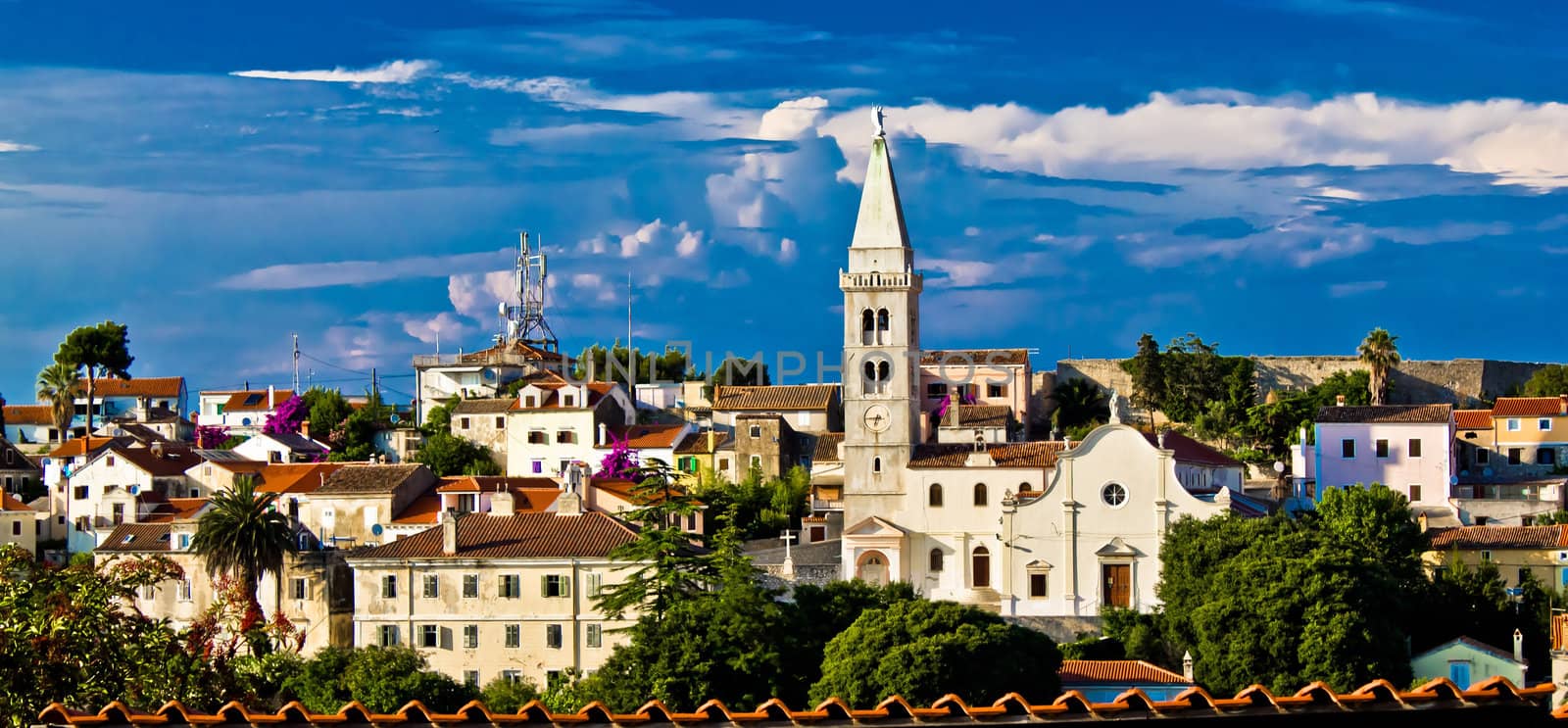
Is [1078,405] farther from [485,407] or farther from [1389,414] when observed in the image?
[485,407]

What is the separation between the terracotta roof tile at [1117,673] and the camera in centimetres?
5053

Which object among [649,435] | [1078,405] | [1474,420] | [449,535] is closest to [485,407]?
[649,435]

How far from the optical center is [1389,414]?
75.5 meters

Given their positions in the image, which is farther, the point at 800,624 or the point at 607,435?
the point at 607,435

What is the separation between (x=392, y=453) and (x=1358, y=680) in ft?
161

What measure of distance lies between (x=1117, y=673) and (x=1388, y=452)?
27.2m

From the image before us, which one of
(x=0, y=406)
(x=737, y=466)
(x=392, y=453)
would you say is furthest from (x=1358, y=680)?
(x=0, y=406)

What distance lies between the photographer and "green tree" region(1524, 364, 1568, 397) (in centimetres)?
9431

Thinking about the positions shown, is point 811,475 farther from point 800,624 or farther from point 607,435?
point 800,624

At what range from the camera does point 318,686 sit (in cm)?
4994

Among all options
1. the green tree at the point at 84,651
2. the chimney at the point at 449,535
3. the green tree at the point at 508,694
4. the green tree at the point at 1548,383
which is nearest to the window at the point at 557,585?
the green tree at the point at 508,694

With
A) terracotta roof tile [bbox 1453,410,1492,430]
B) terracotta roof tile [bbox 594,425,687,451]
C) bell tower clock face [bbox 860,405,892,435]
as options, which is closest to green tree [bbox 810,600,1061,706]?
bell tower clock face [bbox 860,405,892,435]

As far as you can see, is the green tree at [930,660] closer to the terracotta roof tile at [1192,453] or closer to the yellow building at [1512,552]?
the yellow building at [1512,552]

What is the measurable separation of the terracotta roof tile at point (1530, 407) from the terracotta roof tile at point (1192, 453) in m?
15.0
